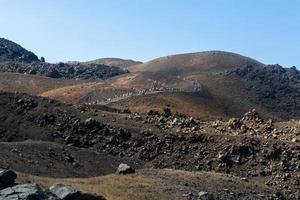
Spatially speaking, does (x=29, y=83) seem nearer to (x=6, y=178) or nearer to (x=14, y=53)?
(x=14, y=53)

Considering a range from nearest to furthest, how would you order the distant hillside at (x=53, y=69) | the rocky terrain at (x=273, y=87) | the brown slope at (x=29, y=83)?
the brown slope at (x=29, y=83) → the rocky terrain at (x=273, y=87) → the distant hillside at (x=53, y=69)

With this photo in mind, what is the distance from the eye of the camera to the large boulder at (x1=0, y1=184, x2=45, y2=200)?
23.6 metres

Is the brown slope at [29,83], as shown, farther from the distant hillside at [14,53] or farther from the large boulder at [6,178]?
the large boulder at [6,178]

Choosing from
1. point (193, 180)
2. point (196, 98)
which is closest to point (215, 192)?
point (193, 180)

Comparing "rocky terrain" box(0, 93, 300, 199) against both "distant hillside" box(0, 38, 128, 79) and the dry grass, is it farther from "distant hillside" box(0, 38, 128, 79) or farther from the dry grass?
"distant hillside" box(0, 38, 128, 79)

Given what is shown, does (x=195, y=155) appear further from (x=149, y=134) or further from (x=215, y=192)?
(x=215, y=192)

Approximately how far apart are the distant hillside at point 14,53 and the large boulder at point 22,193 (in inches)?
6136

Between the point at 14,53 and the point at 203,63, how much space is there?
58.0 meters

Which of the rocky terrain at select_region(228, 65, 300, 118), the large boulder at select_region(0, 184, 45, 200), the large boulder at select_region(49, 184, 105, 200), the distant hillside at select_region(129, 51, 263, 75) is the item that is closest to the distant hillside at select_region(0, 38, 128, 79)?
the distant hillside at select_region(129, 51, 263, 75)

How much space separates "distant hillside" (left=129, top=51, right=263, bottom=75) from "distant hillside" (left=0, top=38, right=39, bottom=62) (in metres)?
38.2

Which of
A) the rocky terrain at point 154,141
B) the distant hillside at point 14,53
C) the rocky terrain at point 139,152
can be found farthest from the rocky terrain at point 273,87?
the rocky terrain at point 154,141

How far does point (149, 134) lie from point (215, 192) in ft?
61.9

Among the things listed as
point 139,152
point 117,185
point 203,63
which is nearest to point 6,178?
point 117,185

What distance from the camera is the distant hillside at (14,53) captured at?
182250mm
